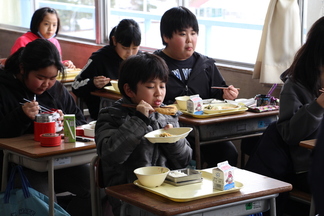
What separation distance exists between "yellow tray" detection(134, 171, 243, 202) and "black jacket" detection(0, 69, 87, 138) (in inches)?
44.5

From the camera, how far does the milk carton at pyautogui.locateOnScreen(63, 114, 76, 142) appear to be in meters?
2.89

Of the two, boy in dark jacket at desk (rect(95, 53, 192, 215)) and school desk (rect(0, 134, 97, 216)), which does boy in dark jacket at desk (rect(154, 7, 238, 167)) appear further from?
boy in dark jacket at desk (rect(95, 53, 192, 215))

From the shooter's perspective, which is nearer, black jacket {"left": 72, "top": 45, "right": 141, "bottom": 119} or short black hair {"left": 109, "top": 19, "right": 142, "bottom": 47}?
short black hair {"left": 109, "top": 19, "right": 142, "bottom": 47}

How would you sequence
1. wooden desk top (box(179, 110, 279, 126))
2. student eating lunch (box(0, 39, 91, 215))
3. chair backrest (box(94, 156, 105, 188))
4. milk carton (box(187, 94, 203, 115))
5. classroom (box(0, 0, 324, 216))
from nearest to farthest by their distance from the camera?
classroom (box(0, 0, 324, 216))
chair backrest (box(94, 156, 105, 188))
student eating lunch (box(0, 39, 91, 215))
wooden desk top (box(179, 110, 279, 126))
milk carton (box(187, 94, 203, 115))

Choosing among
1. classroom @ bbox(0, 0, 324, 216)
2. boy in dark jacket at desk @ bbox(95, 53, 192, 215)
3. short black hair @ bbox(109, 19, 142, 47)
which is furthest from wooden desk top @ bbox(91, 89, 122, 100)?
boy in dark jacket at desk @ bbox(95, 53, 192, 215)

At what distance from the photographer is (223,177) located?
2.05 meters

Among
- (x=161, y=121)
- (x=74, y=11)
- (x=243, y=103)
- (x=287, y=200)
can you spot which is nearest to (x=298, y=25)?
(x=243, y=103)

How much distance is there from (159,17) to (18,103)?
2841 mm

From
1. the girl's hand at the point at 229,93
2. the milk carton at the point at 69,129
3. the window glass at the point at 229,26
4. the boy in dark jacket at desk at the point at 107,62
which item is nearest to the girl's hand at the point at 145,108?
the milk carton at the point at 69,129

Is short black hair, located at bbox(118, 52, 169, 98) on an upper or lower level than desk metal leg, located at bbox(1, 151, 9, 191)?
upper

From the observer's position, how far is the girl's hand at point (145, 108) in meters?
2.40

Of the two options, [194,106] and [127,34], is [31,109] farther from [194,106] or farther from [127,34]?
[127,34]

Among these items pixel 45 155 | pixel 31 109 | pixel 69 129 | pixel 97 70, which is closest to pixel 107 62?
pixel 97 70

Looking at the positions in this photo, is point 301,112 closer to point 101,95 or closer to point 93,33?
point 101,95
